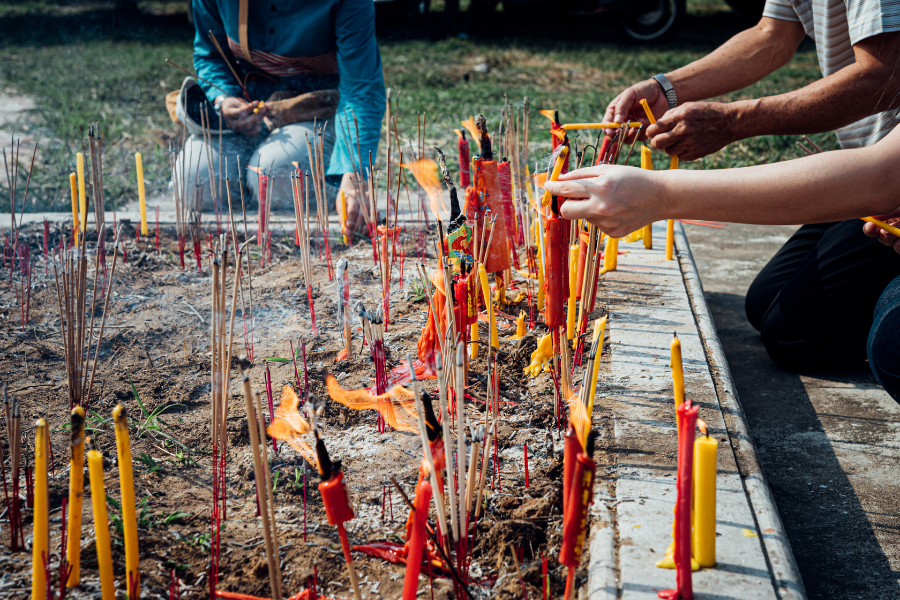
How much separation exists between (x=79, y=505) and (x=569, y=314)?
127 centimetres

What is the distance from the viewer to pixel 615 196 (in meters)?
1.28

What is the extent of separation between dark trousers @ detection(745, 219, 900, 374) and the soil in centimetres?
61

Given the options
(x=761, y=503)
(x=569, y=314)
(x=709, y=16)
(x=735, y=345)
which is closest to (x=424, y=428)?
(x=761, y=503)

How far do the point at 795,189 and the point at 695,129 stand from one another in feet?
2.36

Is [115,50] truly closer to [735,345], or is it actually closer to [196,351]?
[196,351]

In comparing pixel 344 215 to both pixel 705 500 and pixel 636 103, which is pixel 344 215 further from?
pixel 705 500

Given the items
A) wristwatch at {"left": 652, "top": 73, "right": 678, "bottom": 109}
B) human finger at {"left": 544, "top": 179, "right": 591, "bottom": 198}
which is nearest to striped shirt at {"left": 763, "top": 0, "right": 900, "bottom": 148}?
wristwatch at {"left": 652, "top": 73, "right": 678, "bottom": 109}

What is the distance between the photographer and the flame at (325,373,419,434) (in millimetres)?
1712

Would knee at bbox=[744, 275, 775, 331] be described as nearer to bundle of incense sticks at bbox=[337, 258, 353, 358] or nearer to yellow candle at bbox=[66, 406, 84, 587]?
bundle of incense sticks at bbox=[337, 258, 353, 358]

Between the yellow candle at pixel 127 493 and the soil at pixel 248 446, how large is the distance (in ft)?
0.45

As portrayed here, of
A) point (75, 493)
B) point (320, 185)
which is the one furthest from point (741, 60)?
point (75, 493)

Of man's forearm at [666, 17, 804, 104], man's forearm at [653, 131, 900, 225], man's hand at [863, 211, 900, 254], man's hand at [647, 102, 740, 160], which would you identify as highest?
man's forearm at [666, 17, 804, 104]

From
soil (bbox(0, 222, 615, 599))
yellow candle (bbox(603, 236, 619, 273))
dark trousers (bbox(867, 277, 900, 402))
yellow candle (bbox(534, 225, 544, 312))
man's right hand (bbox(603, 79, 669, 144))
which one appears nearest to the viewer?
soil (bbox(0, 222, 615, 599))

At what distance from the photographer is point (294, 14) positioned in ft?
10.5
